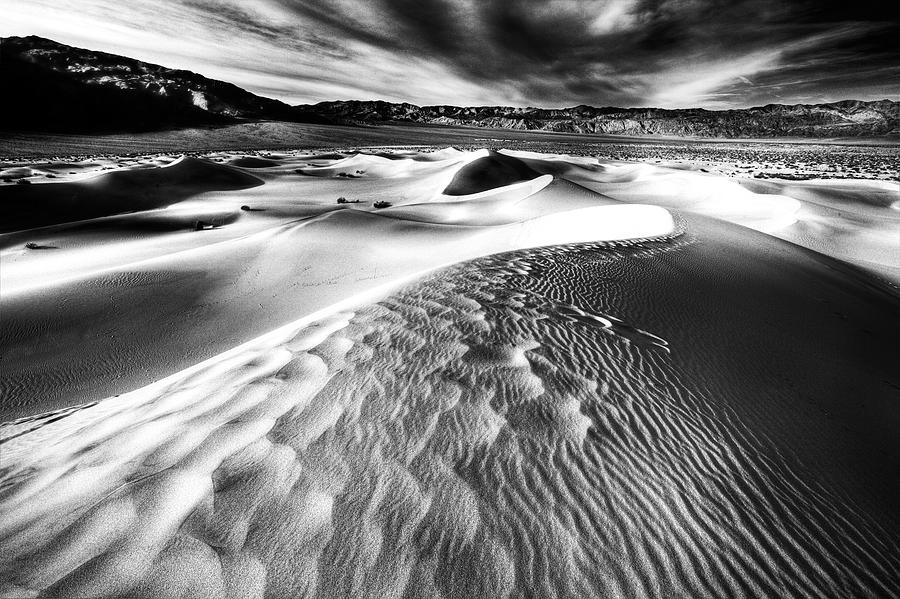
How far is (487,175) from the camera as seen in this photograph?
19531 millimetres

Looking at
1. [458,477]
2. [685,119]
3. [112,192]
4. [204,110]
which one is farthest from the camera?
[685,119]

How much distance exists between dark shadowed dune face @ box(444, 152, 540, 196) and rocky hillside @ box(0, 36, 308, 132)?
2400 inches

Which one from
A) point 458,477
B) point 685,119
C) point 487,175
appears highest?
point 685,119

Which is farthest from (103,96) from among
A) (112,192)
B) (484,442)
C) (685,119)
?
(685,119)

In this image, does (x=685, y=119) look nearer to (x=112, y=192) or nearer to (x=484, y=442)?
(x=112, y=192)

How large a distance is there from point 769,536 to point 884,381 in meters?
2.75

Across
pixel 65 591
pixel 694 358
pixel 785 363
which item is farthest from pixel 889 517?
pixel 65 591

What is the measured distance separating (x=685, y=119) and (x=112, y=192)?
185084mm

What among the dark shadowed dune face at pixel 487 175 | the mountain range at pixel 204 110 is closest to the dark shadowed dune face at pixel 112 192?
the dark shadowed dune face at pixel 487 175

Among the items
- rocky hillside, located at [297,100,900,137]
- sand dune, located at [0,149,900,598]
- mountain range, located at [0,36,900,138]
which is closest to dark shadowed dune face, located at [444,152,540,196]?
sand dune, located at [0,149,900,598]

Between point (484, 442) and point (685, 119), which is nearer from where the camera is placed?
point (484, 442)

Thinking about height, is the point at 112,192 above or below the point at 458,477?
below

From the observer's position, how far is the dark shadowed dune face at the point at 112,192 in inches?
523

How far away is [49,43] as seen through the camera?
106 meters
